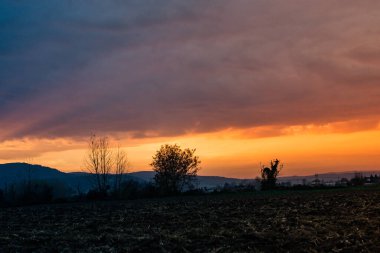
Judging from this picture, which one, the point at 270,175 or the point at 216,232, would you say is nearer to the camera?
the point at 216,232

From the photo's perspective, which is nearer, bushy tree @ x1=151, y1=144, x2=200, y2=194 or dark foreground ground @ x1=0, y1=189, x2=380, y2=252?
dark foreground ground @ x1=0, y1=189, x2=380, y2=252

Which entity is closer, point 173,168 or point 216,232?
point 216,232

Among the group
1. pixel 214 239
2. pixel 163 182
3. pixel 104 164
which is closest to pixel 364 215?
pixel 214 239

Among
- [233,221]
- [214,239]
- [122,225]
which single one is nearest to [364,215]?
[233,221]

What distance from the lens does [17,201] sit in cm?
6675

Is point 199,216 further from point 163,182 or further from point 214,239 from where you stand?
point 163,182

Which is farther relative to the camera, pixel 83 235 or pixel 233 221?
pixel 233 221

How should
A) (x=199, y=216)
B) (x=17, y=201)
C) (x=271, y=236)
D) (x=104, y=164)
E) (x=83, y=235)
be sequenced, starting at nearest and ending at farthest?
(x=271, y=236) → (x=83, y=235) → (x=199, y=216) → (x=17, y=201) → (x=104, y=164)

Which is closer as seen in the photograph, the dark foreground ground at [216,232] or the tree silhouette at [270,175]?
the dark foreground ground at [216,232]

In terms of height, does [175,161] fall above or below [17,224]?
above

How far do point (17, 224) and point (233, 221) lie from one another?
604 inches

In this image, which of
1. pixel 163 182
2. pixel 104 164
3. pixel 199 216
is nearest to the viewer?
pixel 199 216

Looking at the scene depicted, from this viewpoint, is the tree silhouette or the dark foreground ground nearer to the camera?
the dark foreground ground

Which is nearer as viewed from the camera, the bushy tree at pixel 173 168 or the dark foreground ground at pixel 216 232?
the dark foreground ground at pixel 216 232
